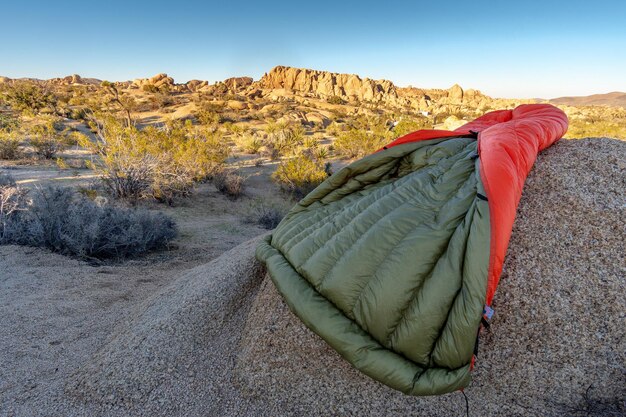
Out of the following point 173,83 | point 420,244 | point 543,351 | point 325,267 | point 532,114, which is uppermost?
point 173,83

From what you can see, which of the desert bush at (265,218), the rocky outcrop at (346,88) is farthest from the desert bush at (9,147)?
the rocky outcrop at (346,88)

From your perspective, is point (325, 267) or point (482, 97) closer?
point (325, 267)

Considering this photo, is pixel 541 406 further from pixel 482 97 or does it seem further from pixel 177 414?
pixel 482 97

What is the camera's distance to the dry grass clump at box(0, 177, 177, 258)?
407cm

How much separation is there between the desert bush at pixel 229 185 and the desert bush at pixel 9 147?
6443 millimetres

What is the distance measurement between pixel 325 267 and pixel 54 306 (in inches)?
93.8

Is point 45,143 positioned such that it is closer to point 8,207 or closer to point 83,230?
point 8,207

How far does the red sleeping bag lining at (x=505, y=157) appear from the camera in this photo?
1.70 meters

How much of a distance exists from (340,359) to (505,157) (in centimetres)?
149

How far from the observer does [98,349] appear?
234 cm

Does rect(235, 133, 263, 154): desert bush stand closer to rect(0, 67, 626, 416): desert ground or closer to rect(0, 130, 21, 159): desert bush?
rect(0, 130, 21, 159): desert bush

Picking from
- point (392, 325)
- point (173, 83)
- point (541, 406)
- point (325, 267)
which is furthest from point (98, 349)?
point (173, 83)

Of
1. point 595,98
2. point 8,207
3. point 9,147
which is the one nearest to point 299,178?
point 8,207

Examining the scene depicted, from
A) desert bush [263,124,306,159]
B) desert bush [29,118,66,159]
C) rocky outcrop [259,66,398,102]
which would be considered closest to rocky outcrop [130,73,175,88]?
rocky outcrop [259,66,398,102]
